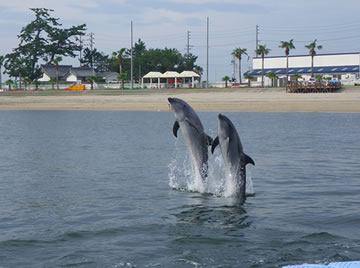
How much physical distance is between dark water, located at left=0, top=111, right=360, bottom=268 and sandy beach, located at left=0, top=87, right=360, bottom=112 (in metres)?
34.8

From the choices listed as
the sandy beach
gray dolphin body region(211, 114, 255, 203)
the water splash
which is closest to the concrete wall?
the sandy beach

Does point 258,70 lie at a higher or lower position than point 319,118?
higher

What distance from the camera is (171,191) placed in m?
15.6

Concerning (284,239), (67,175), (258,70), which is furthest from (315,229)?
(258,70)

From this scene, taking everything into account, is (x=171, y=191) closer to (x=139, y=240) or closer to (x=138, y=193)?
(x=138, y=193)

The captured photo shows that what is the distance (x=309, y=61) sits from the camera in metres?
99.6

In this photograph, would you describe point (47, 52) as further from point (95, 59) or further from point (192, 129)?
point (192, 129)

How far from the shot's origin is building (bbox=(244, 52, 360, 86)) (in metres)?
92.4

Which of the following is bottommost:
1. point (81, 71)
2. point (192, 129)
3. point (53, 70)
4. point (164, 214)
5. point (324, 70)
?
point (164, 214)

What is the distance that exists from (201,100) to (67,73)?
63.3 m

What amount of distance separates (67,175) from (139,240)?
9245 mm

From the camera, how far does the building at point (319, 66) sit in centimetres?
9244

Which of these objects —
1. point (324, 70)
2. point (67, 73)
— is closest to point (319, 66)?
point (324, 70)

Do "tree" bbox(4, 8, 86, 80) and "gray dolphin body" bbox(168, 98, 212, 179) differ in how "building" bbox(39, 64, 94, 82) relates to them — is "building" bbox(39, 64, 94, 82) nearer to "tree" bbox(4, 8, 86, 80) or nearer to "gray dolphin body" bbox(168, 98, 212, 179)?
"tree" bbox(4, 8, 86, 80)
